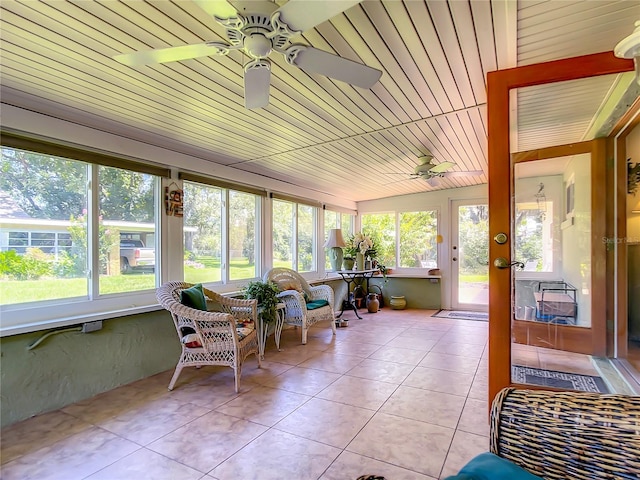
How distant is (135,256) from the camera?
306 cm

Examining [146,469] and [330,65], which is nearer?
[330,65]

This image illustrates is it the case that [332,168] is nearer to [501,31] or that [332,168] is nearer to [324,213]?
[324,213]

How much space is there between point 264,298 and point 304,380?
3.34 feet

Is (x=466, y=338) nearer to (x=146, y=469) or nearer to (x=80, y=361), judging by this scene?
(x=146, y=469)

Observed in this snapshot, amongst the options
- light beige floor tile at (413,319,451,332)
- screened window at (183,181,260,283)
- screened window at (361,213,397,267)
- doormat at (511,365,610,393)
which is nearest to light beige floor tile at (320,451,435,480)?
doormat at (511,365,610,393)

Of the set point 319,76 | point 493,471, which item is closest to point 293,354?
point 319,76

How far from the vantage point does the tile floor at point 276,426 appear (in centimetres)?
176

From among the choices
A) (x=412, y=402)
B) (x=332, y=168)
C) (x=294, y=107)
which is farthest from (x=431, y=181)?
(x=412, y=402)

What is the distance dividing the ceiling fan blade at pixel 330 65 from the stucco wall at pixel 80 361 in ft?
8.44

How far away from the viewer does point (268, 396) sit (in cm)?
258

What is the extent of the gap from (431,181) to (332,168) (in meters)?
1.52

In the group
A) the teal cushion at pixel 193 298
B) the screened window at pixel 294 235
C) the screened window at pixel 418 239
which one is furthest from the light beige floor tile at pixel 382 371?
the screened window at pixel 418 239

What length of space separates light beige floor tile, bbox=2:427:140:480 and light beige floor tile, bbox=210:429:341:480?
25.5 inches

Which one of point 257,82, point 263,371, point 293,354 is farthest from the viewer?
point 293,354
